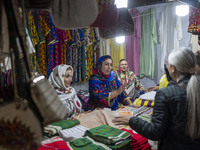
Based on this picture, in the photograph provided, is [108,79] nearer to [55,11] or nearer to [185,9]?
[185,9]

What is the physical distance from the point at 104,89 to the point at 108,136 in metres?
1.61

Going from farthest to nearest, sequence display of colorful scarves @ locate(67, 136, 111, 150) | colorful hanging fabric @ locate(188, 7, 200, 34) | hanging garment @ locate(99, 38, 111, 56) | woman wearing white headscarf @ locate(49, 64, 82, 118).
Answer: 1. hanging garment @ locate(99, 38, 111, 56)
2. colorful hanging fabric @ locate(188, 7, 200, 34)
3. woman wearing white headscarf @ locate(49, 64, 82, 118)
4. display of colorful scarves @ locate(67, 136, 111, 150)

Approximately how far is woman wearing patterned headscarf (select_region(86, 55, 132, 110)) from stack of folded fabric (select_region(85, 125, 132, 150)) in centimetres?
125

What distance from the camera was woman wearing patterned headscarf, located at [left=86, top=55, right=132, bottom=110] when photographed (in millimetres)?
2750

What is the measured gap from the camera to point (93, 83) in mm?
2896

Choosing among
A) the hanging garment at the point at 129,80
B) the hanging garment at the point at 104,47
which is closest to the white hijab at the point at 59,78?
the hanging garment at the point at 104,47

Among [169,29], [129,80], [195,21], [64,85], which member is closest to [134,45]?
[169,29]

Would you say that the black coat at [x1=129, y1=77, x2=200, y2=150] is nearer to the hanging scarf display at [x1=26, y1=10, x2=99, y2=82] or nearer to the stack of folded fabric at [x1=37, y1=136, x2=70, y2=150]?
the stack of folded fabric at [x1=37, y1=136, x2=70, y2=150]

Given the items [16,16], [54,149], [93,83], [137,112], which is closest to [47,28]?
[93,83]

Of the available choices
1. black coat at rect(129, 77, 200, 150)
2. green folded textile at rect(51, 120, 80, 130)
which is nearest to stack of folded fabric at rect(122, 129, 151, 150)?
black coat at rect(129, 77, 200, 150)

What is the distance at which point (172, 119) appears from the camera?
1.29 m

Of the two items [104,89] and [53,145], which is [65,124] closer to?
[53,145]

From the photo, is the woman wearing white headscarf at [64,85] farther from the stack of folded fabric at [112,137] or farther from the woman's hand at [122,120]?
the stack of folded fabric at [112,137]

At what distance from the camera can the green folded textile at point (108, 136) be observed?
4.34 ft
